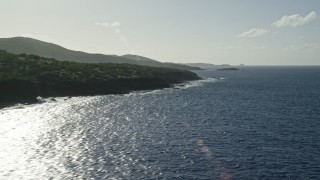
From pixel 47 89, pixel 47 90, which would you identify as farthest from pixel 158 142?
pixel 47 89

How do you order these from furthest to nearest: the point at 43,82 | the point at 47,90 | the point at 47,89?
1. the point at 43,82
2. the point at 47,89
3. the point at 47,90

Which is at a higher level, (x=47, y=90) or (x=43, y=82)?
(x=43, y=82)

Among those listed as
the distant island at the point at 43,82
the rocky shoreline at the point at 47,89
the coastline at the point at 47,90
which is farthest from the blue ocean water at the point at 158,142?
the distant island at the point at 43,82

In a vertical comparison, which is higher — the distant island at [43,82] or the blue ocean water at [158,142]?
the distant island at [43,82]

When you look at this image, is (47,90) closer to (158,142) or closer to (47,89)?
(47,89)

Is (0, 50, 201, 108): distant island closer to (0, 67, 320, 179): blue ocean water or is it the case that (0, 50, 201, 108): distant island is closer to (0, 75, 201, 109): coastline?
(0, 75, 201, 109): coastline

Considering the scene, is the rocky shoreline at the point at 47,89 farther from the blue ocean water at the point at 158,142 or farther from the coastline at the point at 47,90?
the blue ocean water at the point at 158,142

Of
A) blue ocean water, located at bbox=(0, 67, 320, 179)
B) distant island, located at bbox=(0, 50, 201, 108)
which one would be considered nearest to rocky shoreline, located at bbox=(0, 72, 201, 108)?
distant island, located at bbox=(0, 50, 201, 108)

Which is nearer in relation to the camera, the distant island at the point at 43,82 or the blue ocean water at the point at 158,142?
the blue ocean water at the point at 158,142

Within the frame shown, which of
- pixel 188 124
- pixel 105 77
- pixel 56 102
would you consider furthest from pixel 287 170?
pixel 105 77
